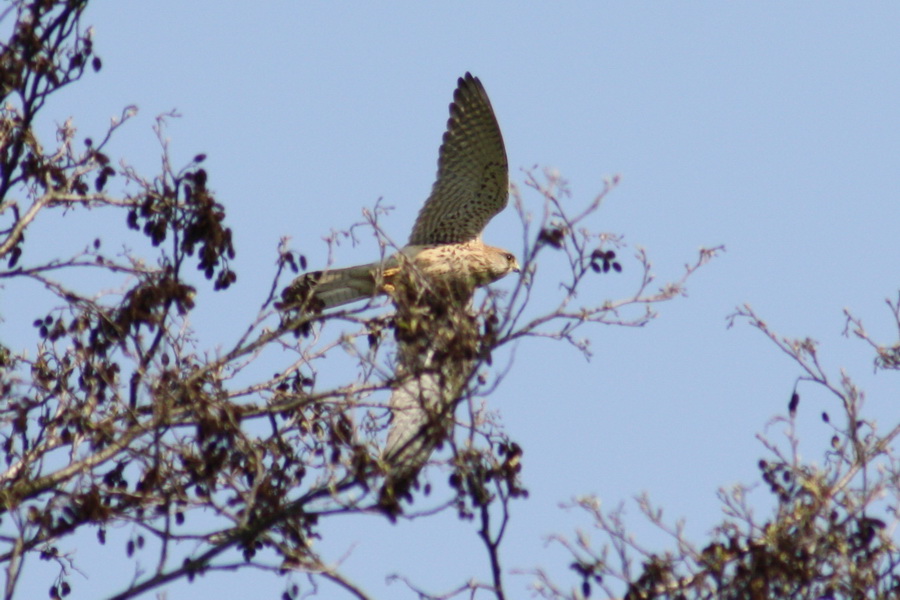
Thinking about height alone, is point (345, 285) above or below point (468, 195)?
below

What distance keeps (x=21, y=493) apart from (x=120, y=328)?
0.87 meters

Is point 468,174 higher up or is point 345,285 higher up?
point 468,174

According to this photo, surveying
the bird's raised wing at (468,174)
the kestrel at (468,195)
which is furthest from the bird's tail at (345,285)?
the bird's raised wing at (468,174)

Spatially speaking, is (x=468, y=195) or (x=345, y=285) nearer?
(x=345, y=285)

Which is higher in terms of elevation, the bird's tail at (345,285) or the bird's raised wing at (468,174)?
the bird's raised wing at (468,174)

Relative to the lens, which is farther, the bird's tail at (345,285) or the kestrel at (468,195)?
the kestrel at (468,195)

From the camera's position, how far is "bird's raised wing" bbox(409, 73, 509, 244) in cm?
1272

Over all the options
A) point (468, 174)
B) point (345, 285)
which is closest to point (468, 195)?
point (468, 174)

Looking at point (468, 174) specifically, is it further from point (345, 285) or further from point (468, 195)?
point (345, 285)

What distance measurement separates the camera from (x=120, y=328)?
26.2 feet

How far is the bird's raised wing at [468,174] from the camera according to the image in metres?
12.7

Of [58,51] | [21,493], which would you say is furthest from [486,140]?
[21,493]

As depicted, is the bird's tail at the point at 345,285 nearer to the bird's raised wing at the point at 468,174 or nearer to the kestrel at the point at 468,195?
the kestrel at the point at 468,195

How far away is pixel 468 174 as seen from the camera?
12.8 meters
